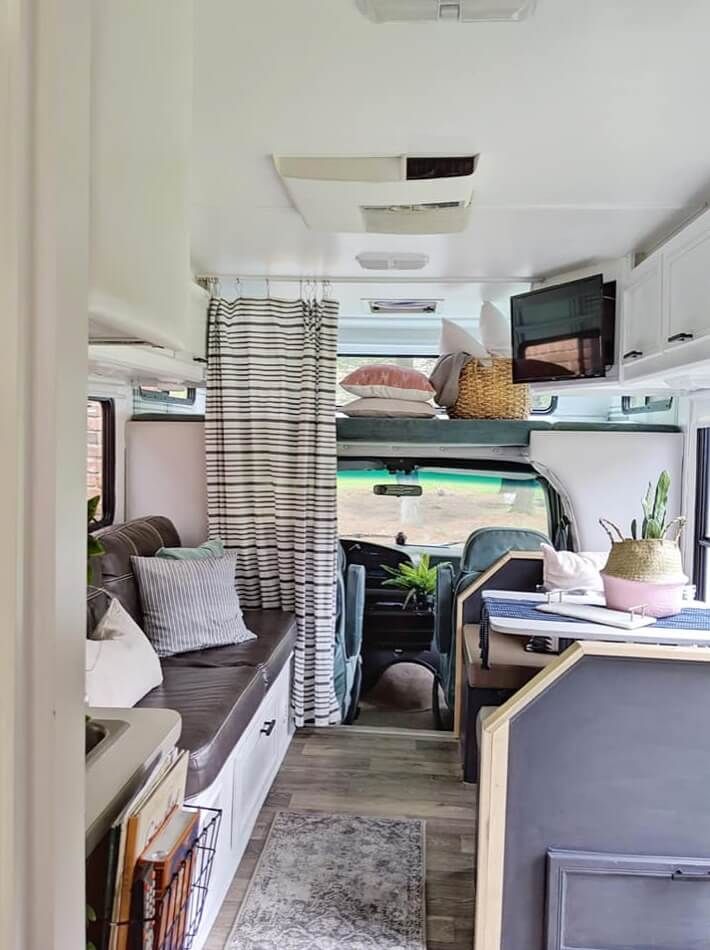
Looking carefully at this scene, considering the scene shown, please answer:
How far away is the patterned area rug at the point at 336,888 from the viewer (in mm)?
2193

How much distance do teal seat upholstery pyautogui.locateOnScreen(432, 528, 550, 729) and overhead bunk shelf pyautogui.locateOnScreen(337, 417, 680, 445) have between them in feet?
1.55

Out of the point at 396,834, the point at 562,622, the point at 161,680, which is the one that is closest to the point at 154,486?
the point at 161,680

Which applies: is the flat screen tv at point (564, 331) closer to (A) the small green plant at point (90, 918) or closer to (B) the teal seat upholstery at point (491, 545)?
(B) the teal seat upholstery at point (491, 545)

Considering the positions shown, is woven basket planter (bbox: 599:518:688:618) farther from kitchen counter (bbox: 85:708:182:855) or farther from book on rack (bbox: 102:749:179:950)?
book on rack (bbox: 102:749:179:950)

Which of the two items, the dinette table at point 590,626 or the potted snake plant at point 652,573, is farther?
the potted snake plant at point 652,573

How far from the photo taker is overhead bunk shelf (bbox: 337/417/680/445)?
11.9 ft

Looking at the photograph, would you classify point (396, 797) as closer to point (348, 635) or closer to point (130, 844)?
point (348, 635)

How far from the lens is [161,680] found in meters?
2.62

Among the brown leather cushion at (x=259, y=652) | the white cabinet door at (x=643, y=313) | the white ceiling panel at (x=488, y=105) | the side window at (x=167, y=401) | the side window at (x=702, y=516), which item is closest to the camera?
the white ceiling panel at (x=488, y=105)

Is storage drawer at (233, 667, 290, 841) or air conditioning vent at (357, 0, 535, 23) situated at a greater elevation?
air conditioning vent at (357, 0, 535, 23)

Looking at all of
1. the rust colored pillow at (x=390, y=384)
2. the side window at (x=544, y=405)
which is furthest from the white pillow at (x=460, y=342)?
the side window at (x=544, y=405)

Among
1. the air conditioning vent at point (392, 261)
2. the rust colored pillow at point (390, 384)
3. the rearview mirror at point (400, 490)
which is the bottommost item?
the rearview mirror at point (400, 490)

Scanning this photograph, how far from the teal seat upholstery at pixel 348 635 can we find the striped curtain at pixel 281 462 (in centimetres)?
17

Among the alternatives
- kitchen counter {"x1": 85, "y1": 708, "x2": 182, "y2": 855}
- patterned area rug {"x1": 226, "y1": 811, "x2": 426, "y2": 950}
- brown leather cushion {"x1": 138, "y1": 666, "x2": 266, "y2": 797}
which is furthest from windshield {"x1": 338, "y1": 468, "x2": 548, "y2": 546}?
kitchen counter {"x1": 85, "y1": 708, "x2": 182, "y2": 855}
